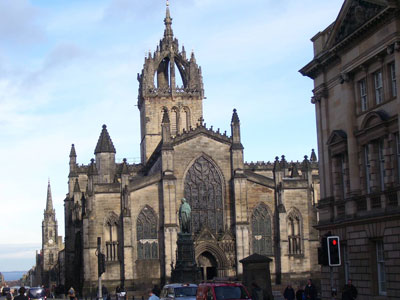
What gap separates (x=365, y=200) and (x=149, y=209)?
34812mm

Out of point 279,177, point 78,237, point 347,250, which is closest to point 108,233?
point 78,237

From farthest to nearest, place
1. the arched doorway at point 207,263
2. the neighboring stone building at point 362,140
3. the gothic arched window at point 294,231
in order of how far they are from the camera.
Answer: the gothic arched window at point 294,231, the arched doorway at point 207,263, the neighboring stone building at point 362,140

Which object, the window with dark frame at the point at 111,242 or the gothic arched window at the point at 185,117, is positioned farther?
the gothic arched window at the point at 185,117

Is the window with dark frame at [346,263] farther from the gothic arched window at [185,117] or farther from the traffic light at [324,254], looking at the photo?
the gothic arched window at [185,117]

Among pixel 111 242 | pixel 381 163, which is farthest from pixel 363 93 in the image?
pixel 111 242

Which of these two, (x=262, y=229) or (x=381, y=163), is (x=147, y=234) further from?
(x=381, y=163)

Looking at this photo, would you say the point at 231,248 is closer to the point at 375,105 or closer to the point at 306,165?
the point at 306,165

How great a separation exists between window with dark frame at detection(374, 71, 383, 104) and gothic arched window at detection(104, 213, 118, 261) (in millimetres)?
36866

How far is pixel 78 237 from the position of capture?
74000 mm

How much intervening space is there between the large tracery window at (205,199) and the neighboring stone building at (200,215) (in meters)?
0.09

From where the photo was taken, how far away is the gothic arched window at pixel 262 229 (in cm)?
6731

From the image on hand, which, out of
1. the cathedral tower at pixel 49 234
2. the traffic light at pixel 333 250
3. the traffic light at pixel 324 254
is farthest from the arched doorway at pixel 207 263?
the cathedral tower at pixel 49 234

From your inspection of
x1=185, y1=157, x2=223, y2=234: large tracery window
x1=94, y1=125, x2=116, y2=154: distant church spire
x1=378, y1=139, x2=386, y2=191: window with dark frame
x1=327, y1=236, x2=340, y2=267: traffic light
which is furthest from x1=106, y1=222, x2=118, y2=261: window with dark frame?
x1=327, y1=236, x2=340, y2=267: traffic light

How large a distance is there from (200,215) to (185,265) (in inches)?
822
